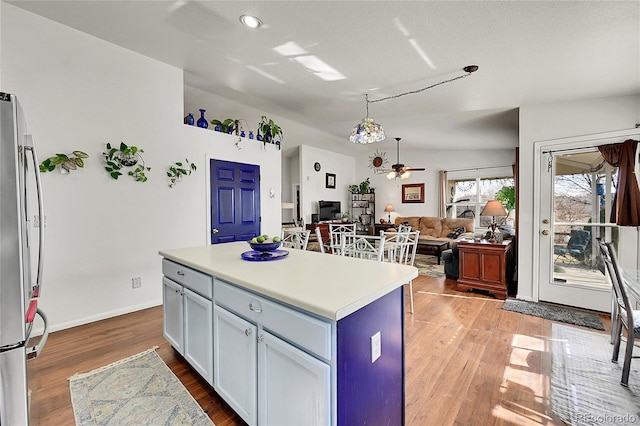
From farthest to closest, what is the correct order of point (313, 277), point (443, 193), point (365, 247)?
point (443, 193) → point (365, 247) → point (313, 277)

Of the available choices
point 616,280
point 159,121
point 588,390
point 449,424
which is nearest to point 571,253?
point 616,280

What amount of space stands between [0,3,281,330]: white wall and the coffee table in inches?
199

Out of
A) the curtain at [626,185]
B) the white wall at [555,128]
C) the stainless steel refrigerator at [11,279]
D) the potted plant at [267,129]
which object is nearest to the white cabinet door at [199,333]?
the stainless steel refrigerator at [11,279]

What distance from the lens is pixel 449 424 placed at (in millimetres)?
1560

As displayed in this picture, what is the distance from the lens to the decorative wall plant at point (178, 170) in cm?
343

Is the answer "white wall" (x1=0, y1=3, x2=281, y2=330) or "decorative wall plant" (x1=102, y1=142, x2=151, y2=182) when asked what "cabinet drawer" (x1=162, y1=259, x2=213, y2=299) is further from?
"decorative wall plant" (x1=102, y1=142, x2=151, y2=182)

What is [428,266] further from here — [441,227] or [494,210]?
[494,210]

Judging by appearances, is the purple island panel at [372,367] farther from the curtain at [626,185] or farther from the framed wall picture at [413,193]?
the framed wall picture at [413,193]


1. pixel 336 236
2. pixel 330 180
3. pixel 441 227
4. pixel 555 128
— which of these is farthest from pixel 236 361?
pixel 330 180

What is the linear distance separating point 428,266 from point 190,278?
498cm

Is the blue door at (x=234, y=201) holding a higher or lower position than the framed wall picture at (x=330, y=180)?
lower

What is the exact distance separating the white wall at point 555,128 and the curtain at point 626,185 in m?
0.19

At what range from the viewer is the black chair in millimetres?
3365

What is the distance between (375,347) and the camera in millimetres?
1230
